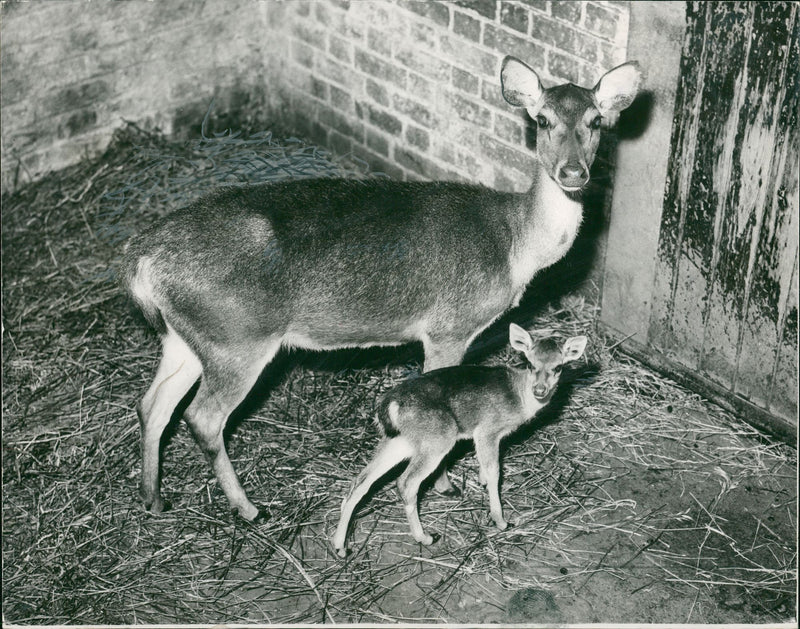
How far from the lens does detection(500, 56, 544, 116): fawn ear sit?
577cm

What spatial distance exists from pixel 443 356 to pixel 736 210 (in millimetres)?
1839

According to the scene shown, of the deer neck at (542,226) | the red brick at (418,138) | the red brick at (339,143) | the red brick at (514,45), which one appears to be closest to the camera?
the deer neck at (542,226)

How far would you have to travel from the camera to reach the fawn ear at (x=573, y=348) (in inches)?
208

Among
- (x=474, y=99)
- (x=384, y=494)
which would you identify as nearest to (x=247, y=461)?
(x=384, y=494)

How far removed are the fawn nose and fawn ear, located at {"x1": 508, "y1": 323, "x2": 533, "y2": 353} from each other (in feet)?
2.58

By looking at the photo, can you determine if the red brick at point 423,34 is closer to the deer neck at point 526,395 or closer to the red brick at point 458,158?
the red brick at point 458,158

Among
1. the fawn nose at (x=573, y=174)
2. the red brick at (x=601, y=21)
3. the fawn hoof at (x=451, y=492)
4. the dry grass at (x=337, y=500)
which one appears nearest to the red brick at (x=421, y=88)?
the red brick at (x=601, y=21)

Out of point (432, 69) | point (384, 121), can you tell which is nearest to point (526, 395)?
point (432, 69)

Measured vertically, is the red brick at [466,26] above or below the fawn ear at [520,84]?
below

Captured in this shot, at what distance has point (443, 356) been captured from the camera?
18.9 ft

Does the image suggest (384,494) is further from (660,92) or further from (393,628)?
(660,92)

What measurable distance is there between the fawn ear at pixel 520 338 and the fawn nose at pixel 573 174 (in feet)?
2.58

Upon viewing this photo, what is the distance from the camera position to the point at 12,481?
598cm

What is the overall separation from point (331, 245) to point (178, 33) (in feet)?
13.8
